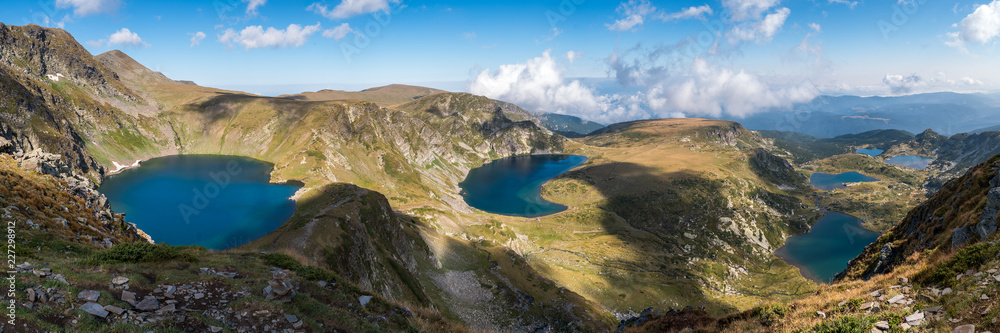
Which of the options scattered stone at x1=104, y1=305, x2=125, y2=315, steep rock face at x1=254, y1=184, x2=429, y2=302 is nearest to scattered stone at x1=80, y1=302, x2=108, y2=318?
scattered stone at x1=104, y1=305, x2=125, y2=315

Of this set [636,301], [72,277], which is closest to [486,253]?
[636,301]

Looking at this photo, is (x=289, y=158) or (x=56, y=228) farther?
(x=289, y=158)

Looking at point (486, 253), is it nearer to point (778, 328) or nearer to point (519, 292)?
point (519, 292)

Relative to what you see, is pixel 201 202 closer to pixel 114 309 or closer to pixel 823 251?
pixel 114 309

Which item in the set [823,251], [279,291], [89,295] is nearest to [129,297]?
[89,295]

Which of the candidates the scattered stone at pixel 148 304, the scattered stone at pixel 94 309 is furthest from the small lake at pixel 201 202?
the scattered stone at pixel 94 309

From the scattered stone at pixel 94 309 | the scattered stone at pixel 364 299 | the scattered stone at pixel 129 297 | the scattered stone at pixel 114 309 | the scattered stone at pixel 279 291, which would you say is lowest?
the scattered stone at pixel 364 299

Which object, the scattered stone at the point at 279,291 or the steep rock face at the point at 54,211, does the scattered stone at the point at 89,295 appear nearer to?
the scattered stone at the point at 279,291
